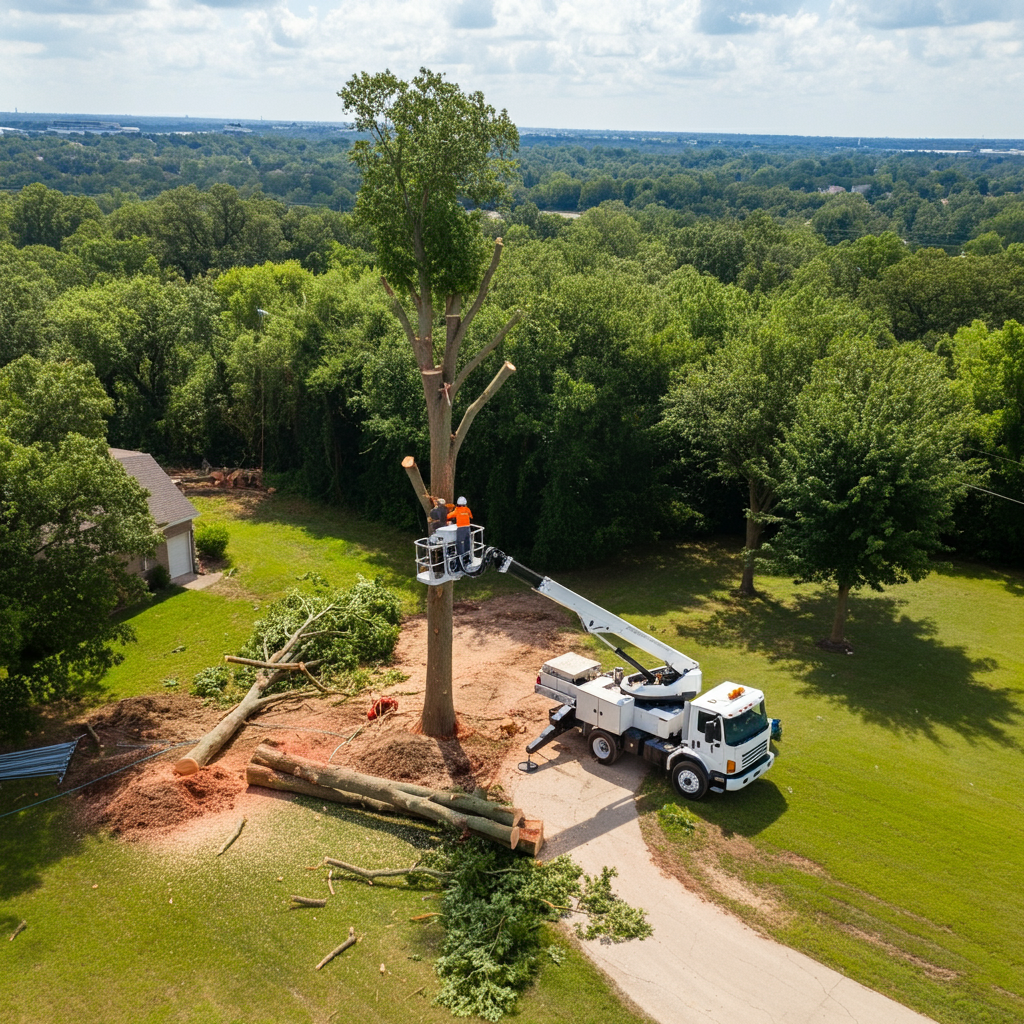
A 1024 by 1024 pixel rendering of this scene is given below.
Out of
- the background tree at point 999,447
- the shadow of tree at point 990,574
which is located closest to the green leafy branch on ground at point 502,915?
the shadow of tree at point 990,574

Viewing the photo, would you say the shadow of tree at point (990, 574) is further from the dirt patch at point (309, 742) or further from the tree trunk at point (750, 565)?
the dirt patch at point (309, 742)

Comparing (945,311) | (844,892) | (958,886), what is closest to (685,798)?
(844,892)

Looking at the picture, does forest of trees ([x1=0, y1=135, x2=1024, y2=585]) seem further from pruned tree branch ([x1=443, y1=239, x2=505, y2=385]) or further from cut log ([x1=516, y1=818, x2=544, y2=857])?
cut log ([x1=516, y1=818, x2=544, y2=857])

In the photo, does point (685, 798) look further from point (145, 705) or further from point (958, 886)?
point (145, 705)

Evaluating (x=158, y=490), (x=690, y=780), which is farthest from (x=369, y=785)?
(x=158, y=490)

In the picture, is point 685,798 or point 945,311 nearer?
point 685,798

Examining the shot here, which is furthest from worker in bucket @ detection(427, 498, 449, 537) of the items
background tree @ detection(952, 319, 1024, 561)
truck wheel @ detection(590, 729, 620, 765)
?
background tree @ detection(952, 319, 1024, 561)
